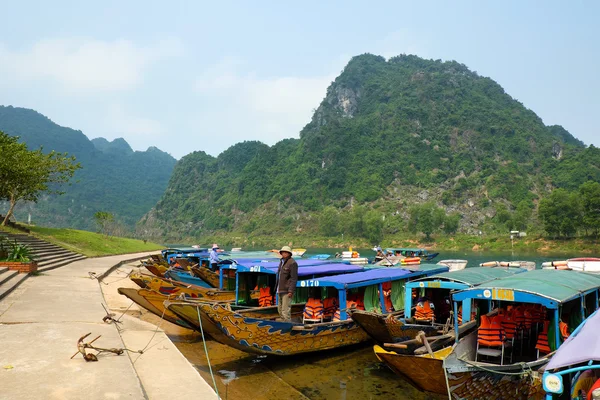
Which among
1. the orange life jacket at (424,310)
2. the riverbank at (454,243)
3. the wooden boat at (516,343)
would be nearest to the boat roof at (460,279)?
the wooden boat at (516,343)

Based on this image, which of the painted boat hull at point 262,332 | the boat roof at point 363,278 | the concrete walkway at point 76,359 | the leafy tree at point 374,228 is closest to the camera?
the concrete walkway at point 76,359

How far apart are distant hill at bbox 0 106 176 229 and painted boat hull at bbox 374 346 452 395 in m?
125

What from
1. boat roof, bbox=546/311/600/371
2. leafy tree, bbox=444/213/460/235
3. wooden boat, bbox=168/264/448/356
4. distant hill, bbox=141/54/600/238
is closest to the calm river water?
wooden boat, bbox=168/264/448/356

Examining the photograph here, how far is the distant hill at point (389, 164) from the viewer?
8019cm

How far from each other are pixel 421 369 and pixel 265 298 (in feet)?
19.7

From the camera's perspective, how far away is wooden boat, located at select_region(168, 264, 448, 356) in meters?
7.80

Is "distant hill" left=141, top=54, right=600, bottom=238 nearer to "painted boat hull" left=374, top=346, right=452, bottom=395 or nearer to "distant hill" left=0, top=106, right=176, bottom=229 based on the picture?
"distant hill" left=0, top=106, right=176, bottom=229

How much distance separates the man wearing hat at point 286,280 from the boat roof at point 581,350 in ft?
17.5

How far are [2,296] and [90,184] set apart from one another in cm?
14118

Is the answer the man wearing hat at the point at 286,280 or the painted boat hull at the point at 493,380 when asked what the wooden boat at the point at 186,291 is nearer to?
the man wearing hat at the point at 286,280

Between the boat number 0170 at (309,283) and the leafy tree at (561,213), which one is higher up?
the leafy tree at (561,213)

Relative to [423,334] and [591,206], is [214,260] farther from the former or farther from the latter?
[591,206]

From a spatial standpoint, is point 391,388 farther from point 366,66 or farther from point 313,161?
point 366,66

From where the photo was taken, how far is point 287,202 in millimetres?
98812
